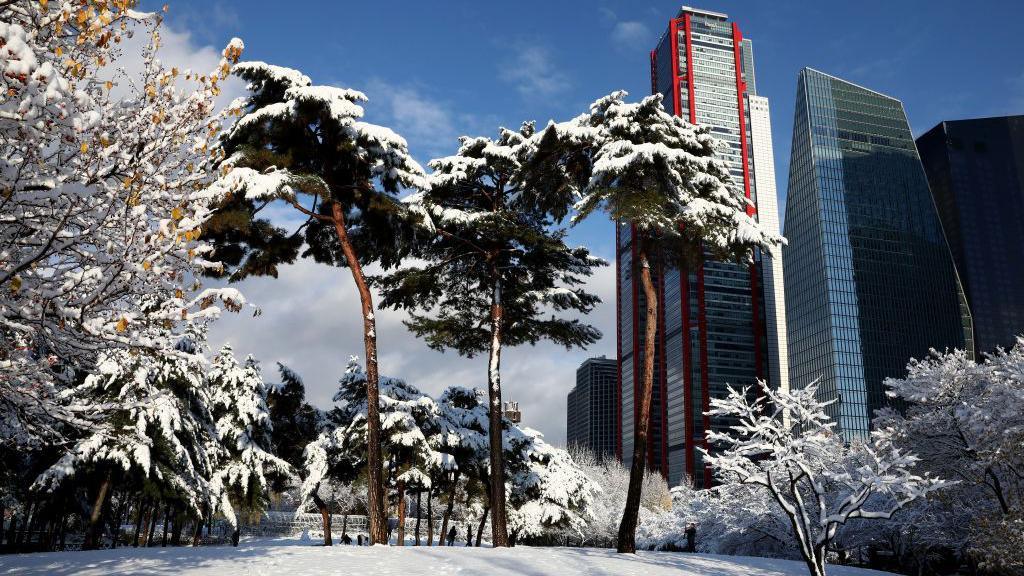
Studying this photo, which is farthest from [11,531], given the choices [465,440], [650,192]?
[650,192]

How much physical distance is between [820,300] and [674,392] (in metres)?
35.2

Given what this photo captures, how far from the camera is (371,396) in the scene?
758 inches

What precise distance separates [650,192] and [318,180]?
347 inches

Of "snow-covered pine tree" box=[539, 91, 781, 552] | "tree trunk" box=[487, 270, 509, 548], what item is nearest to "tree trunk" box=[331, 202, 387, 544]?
"tree trunk" box=[487, 270, 509, 548]

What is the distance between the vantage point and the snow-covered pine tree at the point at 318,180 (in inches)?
704

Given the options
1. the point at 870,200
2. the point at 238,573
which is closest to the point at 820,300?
the point at 870,200

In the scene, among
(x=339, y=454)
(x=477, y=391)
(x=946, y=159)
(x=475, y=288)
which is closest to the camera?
(x=475, y=288)

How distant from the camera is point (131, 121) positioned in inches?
266

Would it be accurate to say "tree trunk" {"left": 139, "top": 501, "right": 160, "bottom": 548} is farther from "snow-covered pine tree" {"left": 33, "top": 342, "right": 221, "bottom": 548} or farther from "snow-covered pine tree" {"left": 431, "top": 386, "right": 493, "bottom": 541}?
"snow-covered pine tree" {"left": 431, "top": 386, "right": 493, "bottom": 541}

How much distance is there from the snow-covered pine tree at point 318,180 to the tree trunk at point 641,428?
6543 mm

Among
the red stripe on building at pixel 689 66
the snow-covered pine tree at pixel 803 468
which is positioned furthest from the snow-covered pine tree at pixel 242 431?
the red stripe on building at pixel 689 66

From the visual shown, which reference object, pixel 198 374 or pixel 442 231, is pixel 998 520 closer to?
pixel 442 231

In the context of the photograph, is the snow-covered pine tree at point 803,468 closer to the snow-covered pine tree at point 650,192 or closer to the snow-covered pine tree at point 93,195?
the snow-covered pine tree at point 650,192

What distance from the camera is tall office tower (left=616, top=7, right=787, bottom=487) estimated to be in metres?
148
